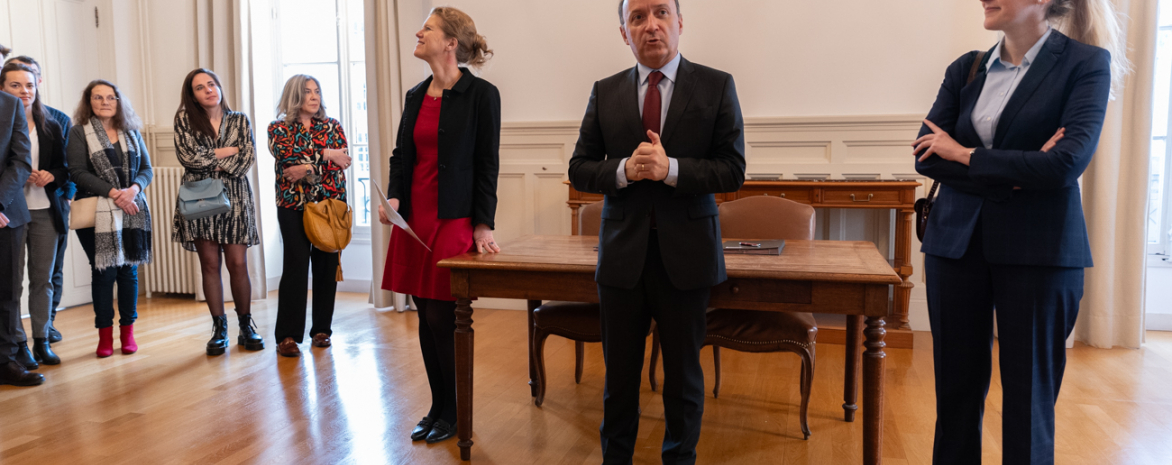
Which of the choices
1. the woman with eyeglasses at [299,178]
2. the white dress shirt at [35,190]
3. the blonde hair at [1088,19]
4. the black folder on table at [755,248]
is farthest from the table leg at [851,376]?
the white dress shirt at [35,190]

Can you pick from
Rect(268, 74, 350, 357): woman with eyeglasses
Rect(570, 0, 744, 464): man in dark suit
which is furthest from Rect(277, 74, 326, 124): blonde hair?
Rect(570, 0, 744, 464): man in dark suit

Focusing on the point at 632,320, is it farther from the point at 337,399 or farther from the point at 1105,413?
the point at 1105,413

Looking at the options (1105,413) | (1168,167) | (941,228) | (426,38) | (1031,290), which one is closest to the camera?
(1031,290)

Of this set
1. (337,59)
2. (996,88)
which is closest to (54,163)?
(337,59)

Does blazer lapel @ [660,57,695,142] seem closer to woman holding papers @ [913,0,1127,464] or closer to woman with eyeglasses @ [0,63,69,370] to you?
woman holding papers @ [913,0,1127,464]

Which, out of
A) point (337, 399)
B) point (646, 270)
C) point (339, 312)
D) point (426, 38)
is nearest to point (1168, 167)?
point (646, 270)

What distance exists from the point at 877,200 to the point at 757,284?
82.1 inches

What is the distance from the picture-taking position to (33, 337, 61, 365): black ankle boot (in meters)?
3.47

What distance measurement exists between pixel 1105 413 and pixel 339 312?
4.25 metres

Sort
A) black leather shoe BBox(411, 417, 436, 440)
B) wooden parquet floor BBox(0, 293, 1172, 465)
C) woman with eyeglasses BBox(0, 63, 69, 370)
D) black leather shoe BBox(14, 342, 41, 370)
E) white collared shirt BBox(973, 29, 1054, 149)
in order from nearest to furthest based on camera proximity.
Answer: white collared shirt BBox(973, 29, 1054, 149) < wooden parquet floor BBox(0, 293, 1172, 465) < black leather shoe BBox(411, 417, 436, 440) < black leather shoe BBox(14, 342, 41, 370) < woman with eyeglasses BBox(0, 63, 69, 370)

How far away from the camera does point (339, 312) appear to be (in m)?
4.75

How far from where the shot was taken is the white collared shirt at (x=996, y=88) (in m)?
1.62

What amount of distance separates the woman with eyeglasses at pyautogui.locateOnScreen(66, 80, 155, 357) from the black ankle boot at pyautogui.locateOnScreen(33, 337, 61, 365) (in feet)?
0.64

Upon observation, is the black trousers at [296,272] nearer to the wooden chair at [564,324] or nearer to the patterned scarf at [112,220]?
the patterned scarf at [112,220]
